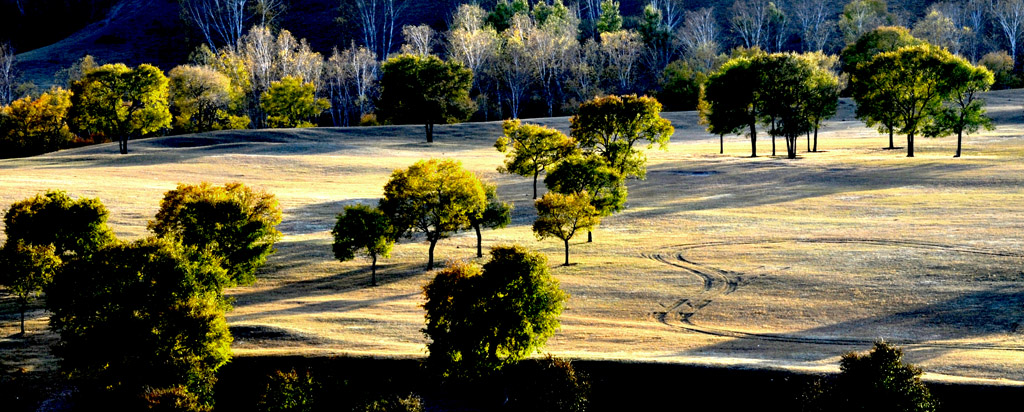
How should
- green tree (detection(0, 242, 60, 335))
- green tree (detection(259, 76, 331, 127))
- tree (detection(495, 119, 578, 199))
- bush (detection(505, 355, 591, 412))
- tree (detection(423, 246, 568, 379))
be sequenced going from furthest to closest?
green tree (detection(259, 76, 331, 127)) < tree (detection(495, 119, 578, 199)) < green tree (detection(0, 242, 60, 335)) < tree (detection(423, 246, 568, 379)) < bush (detection(505, 355, 591, 412))

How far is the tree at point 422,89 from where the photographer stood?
113m

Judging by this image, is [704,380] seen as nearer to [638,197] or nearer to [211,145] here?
[638,197]

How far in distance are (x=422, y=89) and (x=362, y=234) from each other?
202 feet

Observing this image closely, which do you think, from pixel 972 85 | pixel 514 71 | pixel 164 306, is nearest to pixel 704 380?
pixel 164 306

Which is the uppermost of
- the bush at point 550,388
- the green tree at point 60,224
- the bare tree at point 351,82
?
the bare tree at point 351,82

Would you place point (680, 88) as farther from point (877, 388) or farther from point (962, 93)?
point (877, 388)

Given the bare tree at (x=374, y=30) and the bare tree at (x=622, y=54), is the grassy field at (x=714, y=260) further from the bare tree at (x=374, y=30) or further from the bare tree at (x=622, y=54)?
the bare tree at (x=374, y=30)

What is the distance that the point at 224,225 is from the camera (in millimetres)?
50562

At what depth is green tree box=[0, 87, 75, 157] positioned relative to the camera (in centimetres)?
11238

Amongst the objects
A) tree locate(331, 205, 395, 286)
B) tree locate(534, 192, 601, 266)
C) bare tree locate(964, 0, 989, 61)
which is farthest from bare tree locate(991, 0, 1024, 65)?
tree locate(331, 205, 395, 286)

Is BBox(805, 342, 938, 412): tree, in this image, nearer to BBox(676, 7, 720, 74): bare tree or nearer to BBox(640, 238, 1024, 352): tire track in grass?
BBox(640, 238, 1024, 352): tire track in grass

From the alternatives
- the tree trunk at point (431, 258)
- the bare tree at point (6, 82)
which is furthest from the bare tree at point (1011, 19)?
the bare tree at point (6, 82)

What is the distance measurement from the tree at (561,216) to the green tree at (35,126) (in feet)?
267

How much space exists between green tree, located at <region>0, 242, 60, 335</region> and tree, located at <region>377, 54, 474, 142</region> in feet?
236
